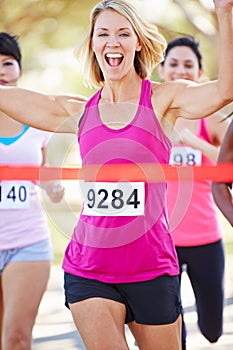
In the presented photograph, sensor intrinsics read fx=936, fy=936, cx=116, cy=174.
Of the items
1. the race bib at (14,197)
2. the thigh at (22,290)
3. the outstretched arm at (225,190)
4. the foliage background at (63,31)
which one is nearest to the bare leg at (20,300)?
the thigh at (22,290)

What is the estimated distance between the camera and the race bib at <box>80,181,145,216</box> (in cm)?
356

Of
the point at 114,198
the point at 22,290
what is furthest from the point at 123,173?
the point at 22,290

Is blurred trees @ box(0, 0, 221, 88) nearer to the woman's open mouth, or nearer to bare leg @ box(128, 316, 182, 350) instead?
the woman's open mouth

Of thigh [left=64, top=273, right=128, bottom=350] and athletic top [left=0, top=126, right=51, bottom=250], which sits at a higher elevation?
athletic top [left=0, top=126, right=51, bottom=250]

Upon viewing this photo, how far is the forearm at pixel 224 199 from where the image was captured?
363 centimetres

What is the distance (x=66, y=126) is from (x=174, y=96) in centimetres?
51

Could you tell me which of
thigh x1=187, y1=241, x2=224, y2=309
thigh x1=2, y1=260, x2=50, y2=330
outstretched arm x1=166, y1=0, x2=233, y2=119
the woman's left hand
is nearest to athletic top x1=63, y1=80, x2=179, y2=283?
outstretched arm x1=166, y1=0, x2=233, y2=119

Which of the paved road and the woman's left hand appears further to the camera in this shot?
the paved road

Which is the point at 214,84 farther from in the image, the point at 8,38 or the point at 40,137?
the point at 8,38

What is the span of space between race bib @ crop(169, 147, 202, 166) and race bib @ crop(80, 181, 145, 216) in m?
1.84

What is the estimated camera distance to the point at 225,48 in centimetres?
333

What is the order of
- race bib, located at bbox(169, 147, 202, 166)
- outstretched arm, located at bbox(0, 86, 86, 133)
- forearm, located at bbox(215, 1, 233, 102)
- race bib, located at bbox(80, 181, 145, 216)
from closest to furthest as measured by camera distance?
forearm, located at bbox(215, 1, 233, 102)
race bib, located at bbox(80, 181, 145, 216)
outstretched arm, located at bbox(0, 86, 86, 133)
race bib, located at bbox(169, 147, 202, 166)

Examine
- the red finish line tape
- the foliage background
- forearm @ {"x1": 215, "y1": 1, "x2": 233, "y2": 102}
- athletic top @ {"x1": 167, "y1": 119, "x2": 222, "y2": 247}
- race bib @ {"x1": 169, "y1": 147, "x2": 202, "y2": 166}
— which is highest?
the foliage background

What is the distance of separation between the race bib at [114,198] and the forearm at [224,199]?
0.99ft
